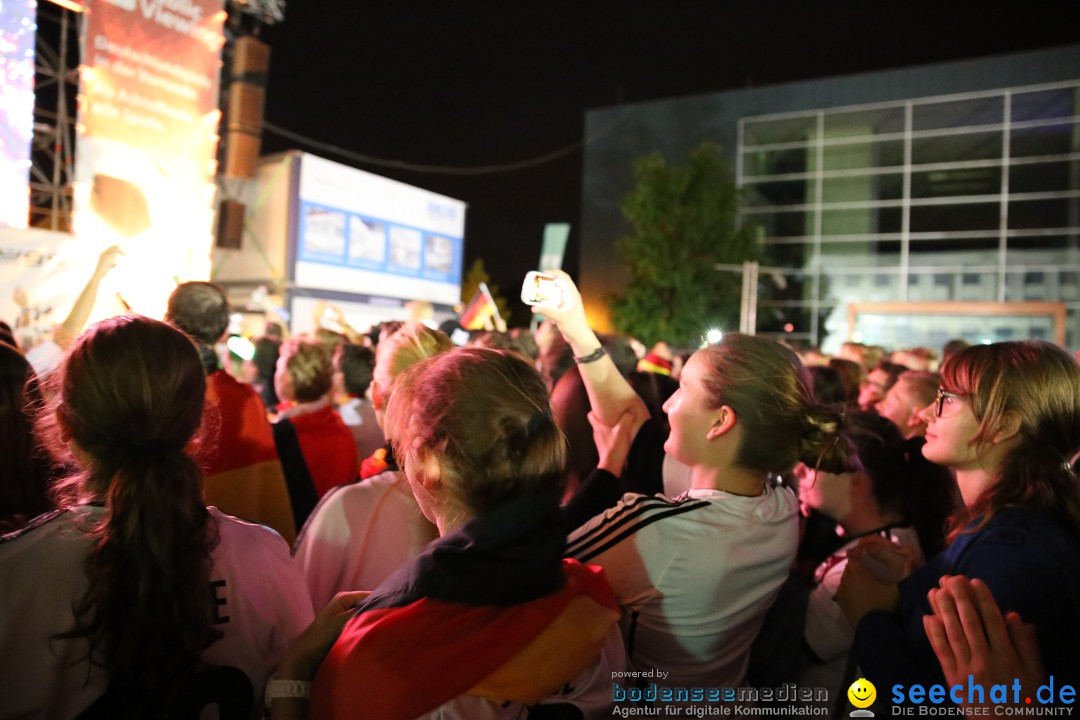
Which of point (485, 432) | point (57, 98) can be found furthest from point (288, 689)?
point (57, 98)

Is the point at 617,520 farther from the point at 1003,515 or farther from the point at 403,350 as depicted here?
the point at 403,350

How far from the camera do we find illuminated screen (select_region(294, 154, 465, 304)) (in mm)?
16203

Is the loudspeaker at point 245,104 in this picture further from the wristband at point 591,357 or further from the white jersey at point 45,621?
the white jersey at point 45,621

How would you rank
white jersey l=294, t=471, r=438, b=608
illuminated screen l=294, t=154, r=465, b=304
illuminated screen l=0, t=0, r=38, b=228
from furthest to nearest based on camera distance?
illuminated screen l=294, t=154, r=465, b=304, illuminated screen l=0, t=0, r=38, b=228, white jersey l=294, t=471, r=438, b=608

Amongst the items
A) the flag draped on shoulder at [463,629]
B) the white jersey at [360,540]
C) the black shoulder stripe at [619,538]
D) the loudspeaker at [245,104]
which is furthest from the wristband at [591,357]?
the loudspeaker at [245,104]

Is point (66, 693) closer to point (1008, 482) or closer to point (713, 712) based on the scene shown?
point (713, 712)

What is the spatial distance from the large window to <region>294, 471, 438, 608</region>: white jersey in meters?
23.4

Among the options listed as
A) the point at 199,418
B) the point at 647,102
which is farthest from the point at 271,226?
the point at 647,102

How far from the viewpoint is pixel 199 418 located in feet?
5.31

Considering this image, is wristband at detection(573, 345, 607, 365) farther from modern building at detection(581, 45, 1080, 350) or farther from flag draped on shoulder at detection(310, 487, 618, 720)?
modern building at detection(581, 45, 1080, 350)

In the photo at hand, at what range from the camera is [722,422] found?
2.03 metres

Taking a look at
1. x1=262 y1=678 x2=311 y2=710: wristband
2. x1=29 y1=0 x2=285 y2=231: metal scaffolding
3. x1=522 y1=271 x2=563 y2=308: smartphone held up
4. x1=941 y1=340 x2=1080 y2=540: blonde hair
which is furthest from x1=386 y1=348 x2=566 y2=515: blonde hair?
x1=29 y1=0 x2=285 y2=231: metal scaffolding

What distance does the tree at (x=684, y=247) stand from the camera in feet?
84.0

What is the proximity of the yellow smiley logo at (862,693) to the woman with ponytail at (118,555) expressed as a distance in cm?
143
